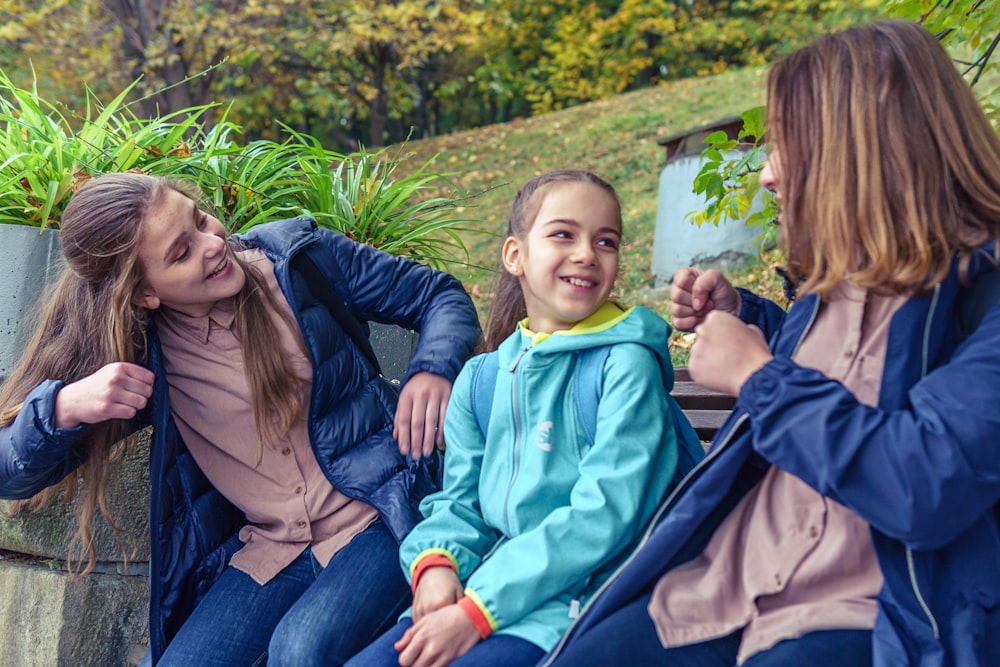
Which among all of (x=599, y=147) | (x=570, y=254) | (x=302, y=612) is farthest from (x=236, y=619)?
(x=599, y=147)

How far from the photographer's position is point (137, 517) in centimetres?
288

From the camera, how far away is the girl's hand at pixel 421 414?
2391mm

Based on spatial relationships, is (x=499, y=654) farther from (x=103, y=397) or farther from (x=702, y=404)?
(x=702, y=404)

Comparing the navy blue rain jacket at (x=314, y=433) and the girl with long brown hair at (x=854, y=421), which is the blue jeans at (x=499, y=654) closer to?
the girl with long brown hair at (x=854, y=421)

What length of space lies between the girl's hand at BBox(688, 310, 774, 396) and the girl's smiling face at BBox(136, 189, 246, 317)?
1.27 metres

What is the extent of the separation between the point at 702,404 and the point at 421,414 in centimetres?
89

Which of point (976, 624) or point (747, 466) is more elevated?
point (747, 466)

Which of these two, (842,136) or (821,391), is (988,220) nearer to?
(842,136)

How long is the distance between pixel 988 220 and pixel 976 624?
2.14ft

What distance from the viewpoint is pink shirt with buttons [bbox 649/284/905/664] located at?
1.58 meters

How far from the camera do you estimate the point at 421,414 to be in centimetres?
240

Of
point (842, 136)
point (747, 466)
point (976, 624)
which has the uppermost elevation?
point (842, 136)

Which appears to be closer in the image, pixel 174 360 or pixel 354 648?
pixel 354 648

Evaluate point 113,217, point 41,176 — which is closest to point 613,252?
point 113,217
